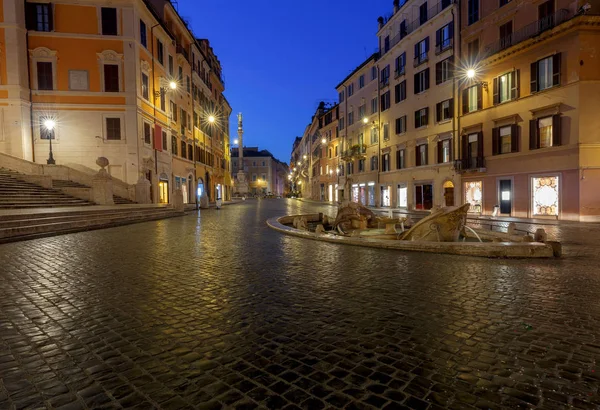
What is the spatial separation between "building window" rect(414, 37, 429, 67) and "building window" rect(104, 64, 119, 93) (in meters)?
25.1

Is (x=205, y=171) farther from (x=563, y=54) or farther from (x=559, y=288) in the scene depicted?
(x=559, y=288)

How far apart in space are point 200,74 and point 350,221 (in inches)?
1390

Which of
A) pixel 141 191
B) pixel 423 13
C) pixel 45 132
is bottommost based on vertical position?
pixel 141 191

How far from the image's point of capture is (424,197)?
99.8 ft

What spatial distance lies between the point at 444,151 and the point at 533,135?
7799mm

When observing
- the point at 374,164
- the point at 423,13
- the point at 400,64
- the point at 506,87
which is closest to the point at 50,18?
the point at 400,64

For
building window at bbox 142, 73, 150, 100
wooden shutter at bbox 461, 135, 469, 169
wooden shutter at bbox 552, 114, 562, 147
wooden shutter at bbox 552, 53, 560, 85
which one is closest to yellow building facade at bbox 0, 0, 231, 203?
building window at bbox 142, 73, 150, 100

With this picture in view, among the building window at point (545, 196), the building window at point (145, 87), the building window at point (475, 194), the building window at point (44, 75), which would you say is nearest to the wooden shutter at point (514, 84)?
the building window at point (545, 196)

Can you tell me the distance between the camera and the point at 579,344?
321cm

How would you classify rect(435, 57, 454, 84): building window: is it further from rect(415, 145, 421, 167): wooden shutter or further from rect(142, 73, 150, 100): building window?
rect(142, 73, 150, 100): building window

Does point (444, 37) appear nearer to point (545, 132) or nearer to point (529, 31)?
point (529, 31)

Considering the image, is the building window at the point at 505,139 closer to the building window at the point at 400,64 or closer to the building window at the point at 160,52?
the building window at the point at 400,64

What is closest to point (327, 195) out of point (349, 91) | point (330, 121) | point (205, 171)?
point (330, 121)

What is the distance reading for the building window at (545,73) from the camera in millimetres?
19267
